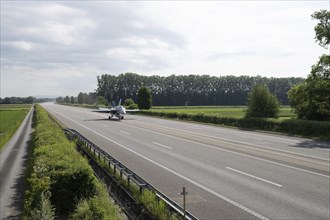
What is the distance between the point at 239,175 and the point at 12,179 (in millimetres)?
11973

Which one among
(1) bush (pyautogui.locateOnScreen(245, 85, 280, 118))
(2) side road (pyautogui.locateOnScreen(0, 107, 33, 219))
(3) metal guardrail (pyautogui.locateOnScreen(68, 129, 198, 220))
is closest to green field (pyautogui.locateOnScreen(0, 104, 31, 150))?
(2) side road (pyautogui.locateOnScreen(0, 107, 33, 219))

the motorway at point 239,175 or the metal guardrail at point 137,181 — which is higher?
the metal guardrail at point 137,181

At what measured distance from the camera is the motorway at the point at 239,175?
34.2ft

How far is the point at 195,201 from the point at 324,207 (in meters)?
3.80

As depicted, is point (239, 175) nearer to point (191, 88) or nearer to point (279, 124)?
point (279, 124)

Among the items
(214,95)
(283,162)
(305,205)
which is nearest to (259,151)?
(283,162)

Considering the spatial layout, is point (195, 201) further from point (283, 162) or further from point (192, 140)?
point (192, 140)

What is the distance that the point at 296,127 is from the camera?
32.7 meters

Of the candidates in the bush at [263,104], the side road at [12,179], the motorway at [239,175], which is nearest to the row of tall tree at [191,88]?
the bush at [263,104]

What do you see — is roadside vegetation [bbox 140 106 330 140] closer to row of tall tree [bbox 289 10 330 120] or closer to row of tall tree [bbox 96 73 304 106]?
row of tall tree [bbox 289 10 330 120]

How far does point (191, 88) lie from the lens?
593 ft

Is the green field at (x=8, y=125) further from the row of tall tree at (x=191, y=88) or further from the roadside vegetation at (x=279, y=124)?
Result: the row of tall tree at (x=191, y=88)

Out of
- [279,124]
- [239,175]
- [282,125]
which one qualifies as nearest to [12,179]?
[239,175]

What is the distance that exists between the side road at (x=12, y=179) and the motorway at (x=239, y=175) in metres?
5.13
